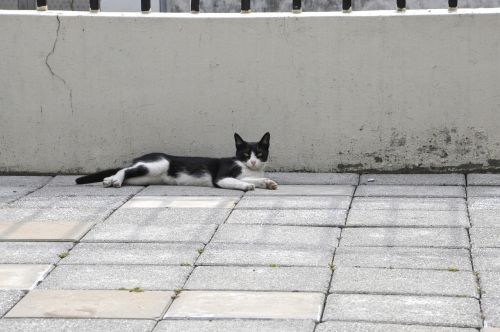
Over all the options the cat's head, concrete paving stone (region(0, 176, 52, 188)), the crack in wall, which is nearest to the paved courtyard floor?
concrete paving stone (region(0, 176, 52, 188))

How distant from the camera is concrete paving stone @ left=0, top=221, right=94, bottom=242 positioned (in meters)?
5.78

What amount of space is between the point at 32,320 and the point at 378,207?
9.29 feet

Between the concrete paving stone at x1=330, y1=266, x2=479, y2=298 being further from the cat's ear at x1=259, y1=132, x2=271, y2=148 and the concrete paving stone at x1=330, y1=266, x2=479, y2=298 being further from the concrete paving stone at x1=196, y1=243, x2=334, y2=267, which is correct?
the cat's ear at x1=259, y1=132, x2=271, y2=148

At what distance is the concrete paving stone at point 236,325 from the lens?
4156 mm

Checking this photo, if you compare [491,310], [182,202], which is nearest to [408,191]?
[182,202]

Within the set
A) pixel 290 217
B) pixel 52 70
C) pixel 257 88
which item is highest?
pixel 52 70

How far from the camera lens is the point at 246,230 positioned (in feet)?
19.3

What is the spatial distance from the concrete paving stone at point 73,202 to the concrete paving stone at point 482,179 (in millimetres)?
2507

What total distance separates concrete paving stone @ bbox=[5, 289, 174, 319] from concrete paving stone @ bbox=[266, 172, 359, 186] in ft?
9.84

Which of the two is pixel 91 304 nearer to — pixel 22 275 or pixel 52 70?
pixel 22 275

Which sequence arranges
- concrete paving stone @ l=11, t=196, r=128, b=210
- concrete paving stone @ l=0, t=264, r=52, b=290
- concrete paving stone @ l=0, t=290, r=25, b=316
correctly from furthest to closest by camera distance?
concrete paving stone @ l=11, t=196, r=128, b=210 < concrete paving stone @ l=0, t=264, r=52, b=290 < concrete paving stone @ l=0, t=290, r=25, b=316

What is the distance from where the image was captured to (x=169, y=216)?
631 centimetres

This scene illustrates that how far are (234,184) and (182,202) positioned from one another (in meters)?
0.64

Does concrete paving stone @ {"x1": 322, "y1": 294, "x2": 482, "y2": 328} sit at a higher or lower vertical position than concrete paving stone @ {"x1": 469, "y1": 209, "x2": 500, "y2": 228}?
higher
